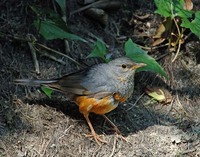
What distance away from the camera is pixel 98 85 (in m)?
6.11

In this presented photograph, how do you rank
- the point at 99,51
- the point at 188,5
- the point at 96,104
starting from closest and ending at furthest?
the point at 96,104 → the point at 99,51 → the point at 188,5

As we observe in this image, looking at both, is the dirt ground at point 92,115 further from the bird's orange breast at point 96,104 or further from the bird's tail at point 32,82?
the bird's orange breast at point 96,104

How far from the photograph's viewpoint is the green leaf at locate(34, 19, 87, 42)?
664 centimetres

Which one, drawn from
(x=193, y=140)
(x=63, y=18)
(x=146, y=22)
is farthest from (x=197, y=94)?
(x=63, y=18)

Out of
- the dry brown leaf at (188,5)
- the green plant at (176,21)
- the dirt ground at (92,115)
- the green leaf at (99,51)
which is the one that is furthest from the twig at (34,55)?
the dry brown leaf at (188,5)

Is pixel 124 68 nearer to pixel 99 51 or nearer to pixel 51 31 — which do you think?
pixel 99 51

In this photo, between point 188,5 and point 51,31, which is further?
point 188,5

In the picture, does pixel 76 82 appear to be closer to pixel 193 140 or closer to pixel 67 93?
pixel 67 93

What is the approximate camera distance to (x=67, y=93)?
6.20m

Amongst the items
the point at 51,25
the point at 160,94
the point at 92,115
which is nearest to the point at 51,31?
the point at 51,25

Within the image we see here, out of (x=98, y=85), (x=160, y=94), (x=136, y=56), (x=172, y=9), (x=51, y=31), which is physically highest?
(x=172, y=9)

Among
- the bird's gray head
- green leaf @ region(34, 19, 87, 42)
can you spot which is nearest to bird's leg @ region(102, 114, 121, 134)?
the bird's gray head

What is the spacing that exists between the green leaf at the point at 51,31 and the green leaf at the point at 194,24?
1415mm

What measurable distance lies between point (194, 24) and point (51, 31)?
1.94 meters
